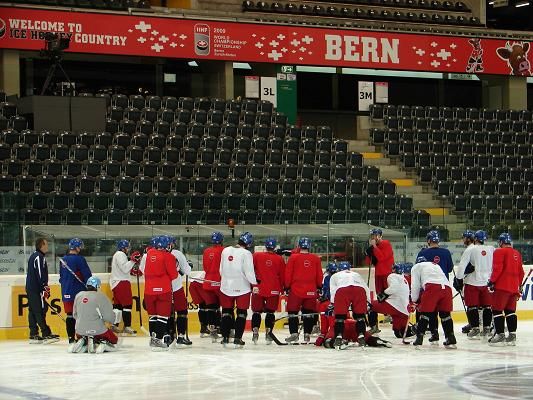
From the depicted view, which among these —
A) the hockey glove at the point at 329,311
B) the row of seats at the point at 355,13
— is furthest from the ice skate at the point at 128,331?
the row of seats at the point at 355,13

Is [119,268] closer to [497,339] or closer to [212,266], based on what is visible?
[212,266]

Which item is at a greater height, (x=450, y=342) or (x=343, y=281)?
(x=343, y=281)

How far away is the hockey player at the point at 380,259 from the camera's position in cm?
1969

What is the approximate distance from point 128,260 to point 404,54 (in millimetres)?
17318

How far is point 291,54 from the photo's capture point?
108 feet

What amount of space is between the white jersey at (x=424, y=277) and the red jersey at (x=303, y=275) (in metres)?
1.52

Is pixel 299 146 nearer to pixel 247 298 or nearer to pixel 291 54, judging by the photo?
pixel 291 54

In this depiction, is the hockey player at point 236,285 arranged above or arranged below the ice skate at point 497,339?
above

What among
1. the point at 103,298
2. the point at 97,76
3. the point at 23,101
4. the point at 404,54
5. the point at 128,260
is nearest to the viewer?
the point at 103,298

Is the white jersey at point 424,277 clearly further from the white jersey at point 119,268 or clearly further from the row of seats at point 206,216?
the row of seats at point 206,216

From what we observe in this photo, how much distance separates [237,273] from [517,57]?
2101cm

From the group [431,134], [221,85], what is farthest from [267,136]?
[431,134]

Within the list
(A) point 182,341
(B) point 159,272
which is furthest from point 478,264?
(B) point 159,272

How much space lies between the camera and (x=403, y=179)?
31.4 metres
